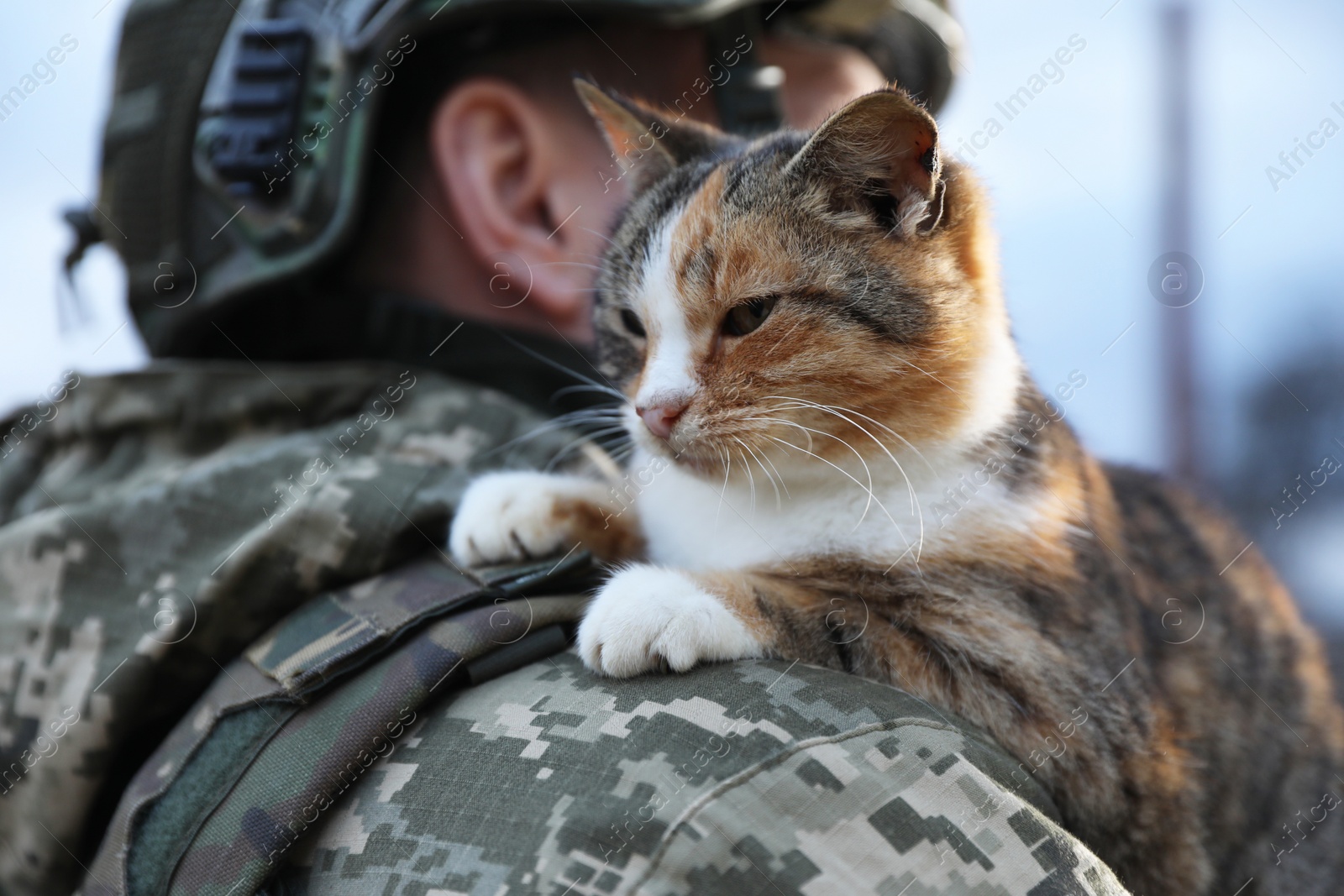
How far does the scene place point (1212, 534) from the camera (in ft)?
7.36

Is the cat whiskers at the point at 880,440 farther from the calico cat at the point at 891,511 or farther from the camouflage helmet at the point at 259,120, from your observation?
the camouflage helmet at the point at 259,120

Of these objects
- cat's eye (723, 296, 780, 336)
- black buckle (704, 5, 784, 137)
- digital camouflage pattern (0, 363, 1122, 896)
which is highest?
black buckle (704, 5, 784, 137)

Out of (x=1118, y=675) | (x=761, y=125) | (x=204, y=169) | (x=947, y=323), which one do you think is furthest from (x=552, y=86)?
(x=1118, y=675)

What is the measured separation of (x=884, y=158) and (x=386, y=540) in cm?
109

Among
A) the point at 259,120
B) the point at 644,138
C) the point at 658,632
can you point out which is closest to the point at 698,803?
the point at 658,632

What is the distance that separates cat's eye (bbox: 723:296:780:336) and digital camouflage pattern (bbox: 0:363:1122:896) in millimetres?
506

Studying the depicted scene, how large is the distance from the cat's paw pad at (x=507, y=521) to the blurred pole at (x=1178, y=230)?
19.8ft

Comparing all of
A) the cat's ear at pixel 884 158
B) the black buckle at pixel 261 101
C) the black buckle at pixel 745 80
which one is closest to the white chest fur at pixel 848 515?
the cat's ear at pixel 884 158

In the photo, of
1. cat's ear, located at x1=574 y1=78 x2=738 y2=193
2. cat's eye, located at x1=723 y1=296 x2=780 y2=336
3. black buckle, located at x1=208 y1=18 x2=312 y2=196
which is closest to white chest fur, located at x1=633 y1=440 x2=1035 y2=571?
cat's eye, located at x1=723 y1=296 x2=780 y2=336

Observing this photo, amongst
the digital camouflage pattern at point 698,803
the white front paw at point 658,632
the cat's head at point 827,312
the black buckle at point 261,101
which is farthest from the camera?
the black buckle at point 261,101

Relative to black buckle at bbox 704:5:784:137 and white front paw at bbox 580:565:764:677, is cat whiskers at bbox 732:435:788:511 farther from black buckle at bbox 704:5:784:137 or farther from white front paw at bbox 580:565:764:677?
black buckle at bbox 704:5:784:137

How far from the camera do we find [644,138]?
194 cm

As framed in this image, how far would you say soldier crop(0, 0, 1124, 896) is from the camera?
43.8 inches

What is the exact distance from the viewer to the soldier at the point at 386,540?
3.65 feet
